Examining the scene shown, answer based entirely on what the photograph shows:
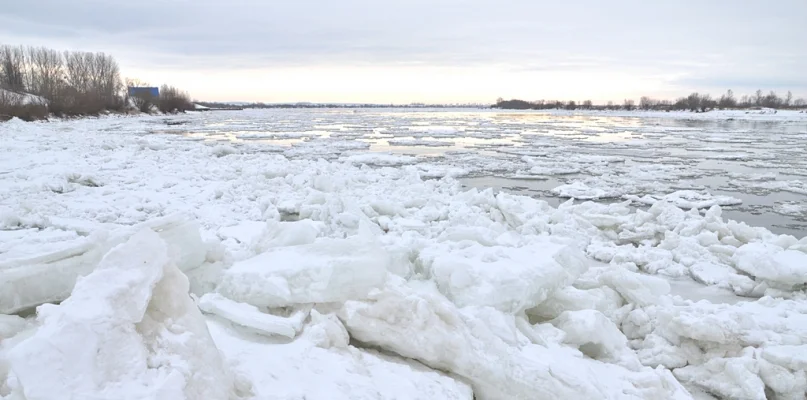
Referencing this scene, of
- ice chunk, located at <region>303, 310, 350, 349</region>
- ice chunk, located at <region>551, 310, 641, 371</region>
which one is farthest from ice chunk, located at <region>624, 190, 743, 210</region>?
ice chunk, located at <region>303, 310, 350, 349</region>

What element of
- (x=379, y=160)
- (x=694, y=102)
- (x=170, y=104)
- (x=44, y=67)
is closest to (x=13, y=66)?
(x=44, y=67)

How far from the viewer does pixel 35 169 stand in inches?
319

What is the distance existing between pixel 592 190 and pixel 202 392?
8515 millimetres

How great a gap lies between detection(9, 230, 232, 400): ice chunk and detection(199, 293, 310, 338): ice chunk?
54cm

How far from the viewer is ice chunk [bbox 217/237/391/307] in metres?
2.73

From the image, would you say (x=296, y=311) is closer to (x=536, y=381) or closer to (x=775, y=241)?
(x=536, y=381)

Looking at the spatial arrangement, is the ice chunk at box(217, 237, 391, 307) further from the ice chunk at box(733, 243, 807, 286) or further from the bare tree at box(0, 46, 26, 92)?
the bare tree at box(0, 46, 26, 92)

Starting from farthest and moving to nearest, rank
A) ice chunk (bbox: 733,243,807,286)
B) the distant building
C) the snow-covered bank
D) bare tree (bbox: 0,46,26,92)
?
the distant building
bare tree (bbox: 0,46,26,92)
ice chunk (bbox: 733,243,807,286)
the snow-covered bank

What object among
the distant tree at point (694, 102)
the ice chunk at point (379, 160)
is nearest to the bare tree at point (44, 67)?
the ice chunk at point (379, 160)

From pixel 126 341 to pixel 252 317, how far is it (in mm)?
990

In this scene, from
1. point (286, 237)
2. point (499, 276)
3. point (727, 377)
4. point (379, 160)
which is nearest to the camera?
point (727, 377)

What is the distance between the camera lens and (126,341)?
1589mm

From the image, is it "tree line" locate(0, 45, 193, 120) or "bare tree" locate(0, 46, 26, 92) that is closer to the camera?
"tree line" locate(0, 45, 193, 120)

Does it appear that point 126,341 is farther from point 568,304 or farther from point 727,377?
point 727,377
